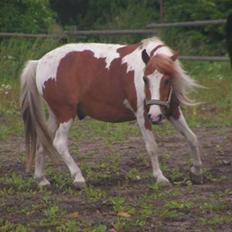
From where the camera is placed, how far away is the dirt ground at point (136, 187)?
18.1 ft

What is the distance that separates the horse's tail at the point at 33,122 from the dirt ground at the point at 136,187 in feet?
1.07

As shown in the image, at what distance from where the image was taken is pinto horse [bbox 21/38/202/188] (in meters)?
6.92

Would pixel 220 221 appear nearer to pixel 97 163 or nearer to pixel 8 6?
pixel 97 163

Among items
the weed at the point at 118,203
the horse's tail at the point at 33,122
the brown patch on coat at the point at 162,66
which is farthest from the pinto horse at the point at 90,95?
the weed at the point at 118,203

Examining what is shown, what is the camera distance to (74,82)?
7250 millimetres

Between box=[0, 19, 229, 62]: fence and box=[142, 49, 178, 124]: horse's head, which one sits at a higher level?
box=[142, 49, 178, 124]: horse's head

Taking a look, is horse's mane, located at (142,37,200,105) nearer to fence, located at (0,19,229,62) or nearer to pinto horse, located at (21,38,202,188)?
pinto horse, located at (21,38,202,188)

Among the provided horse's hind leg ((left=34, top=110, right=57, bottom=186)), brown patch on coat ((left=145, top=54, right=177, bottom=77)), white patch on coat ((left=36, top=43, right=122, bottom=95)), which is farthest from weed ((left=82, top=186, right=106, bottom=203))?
white patch on coat ((left=36, top=43, right=122, bottom=95))

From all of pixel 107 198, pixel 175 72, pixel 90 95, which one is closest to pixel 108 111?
pixel 90 95

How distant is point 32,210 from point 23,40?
1276 centimetres

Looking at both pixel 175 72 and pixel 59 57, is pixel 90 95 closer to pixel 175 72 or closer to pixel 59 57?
pixel 59 57

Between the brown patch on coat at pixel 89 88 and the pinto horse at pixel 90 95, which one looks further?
the brown patch on coat at pixel 89 88

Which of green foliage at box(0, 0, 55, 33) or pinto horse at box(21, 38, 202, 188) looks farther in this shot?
green foliage at box(0, 0, 55, 33)

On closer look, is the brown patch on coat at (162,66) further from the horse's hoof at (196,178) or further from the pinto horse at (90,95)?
the horse's hoof at (196,178)
